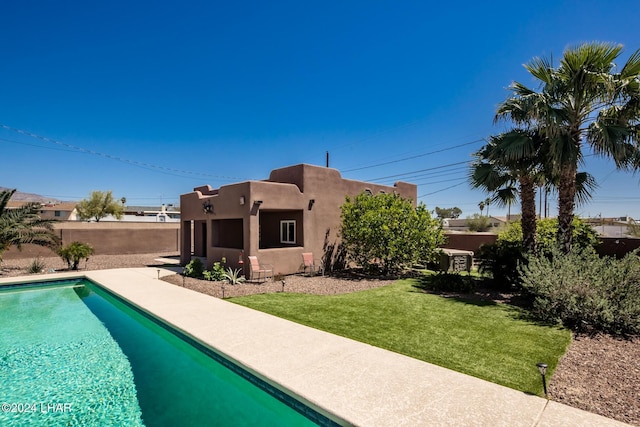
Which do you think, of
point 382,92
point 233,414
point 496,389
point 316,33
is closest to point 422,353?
point 496,389

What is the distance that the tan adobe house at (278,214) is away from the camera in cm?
1527

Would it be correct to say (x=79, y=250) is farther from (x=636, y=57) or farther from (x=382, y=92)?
(x=636, y=57)

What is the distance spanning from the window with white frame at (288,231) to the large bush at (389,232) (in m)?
2.72

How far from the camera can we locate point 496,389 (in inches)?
197

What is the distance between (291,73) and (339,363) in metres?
20.3

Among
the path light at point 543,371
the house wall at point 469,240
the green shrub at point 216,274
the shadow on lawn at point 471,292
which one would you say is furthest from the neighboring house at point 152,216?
the path light at point 543,371

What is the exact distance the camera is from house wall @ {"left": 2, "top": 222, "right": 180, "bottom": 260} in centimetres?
2512

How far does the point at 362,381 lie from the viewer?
527 centimetres

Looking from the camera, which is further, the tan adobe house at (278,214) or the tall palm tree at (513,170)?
the tan adobe house at (278,214)

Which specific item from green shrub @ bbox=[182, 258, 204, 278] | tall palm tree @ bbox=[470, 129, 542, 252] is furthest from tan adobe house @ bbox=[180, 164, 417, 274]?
tall palm tree @ bbox=[470, 129, 542, 252]

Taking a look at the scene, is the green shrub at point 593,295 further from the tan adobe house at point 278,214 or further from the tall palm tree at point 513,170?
the tan adobe house at point 278,214

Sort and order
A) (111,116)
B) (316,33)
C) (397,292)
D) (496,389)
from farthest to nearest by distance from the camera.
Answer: (111,116) → (316,33) → (397,292) → (496,389)

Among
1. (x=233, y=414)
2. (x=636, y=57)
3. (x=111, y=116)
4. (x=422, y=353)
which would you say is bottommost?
(x=233, y=414)

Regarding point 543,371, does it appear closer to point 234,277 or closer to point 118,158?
point 234,277
